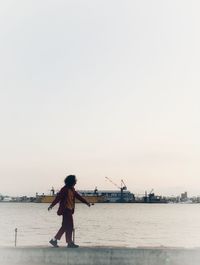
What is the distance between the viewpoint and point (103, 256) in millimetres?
11703

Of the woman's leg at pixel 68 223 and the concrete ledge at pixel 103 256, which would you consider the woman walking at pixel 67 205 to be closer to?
the woman's leg at pixel 68 223

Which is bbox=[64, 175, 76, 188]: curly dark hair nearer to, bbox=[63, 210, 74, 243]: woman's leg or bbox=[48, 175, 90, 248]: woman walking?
bbox=[48, 175, 90, 248]: woman walking

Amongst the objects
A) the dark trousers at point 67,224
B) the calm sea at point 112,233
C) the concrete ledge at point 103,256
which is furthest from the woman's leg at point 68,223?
the calm sea at point 112,233

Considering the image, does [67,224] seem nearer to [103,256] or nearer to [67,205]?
[67,205]

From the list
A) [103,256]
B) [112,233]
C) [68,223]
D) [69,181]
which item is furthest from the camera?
[112,233]

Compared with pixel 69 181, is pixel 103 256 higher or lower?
lower

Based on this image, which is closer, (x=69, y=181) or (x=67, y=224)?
(x=67, y=224)

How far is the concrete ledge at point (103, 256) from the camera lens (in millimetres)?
11586

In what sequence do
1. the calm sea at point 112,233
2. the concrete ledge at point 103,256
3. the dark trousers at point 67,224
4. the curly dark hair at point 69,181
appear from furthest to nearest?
the calm sea at point 112,233
the curly dark hair at point 69,181
the dark trousers at point 67,224
the concrete ledge at point 103,256

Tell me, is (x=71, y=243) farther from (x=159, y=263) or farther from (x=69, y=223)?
(x=159, y=263)

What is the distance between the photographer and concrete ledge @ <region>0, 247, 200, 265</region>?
38.0ft

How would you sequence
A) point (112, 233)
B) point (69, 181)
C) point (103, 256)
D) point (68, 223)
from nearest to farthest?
point (103, 256)
point (68, 223)
point (69, 181)
point (112, 233)

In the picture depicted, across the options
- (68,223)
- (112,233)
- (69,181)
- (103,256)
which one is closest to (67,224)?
(68,223)

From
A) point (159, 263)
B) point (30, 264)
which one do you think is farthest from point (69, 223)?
point (159, 263)
